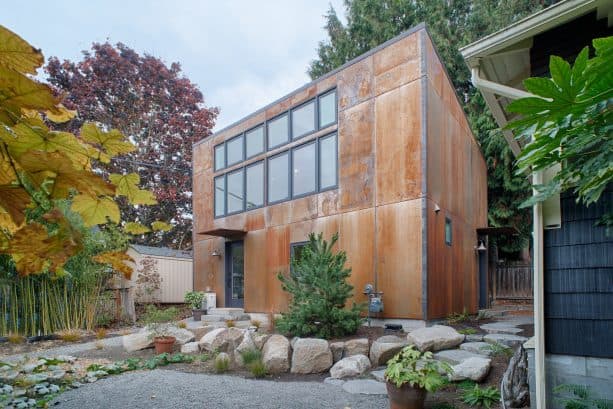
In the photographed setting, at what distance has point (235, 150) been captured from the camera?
11.8 metres

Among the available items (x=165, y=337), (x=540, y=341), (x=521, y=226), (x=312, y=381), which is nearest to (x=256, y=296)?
(x=165, y=337)

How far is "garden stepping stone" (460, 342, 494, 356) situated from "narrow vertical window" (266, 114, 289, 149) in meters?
5.93

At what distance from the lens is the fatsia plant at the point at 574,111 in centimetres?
119

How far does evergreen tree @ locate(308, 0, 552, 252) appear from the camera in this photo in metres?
14.4

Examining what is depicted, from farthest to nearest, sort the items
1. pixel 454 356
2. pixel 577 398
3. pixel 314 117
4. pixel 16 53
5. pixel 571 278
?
pixel 314 117, pixel 454 356, pixel 571 278, pixel 577 398, pixel 16 53

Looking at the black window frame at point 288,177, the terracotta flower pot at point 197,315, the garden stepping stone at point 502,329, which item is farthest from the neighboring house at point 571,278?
the terracotta flower pot at point 197,315

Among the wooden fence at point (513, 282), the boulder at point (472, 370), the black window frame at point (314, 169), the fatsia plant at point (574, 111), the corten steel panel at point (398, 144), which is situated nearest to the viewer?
the fatsia plant at point (574, 111)

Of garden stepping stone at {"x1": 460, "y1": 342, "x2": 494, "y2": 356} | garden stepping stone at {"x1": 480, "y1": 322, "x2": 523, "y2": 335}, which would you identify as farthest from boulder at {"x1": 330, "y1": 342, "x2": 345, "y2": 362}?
garden stepping stone at {"x1": 480, "y1": 322, "x2": 523, "y2": 335}

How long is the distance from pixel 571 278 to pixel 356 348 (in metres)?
3.30

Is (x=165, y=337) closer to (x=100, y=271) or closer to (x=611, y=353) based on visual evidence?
(x=100, y=271)

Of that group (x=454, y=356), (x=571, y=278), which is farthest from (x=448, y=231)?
(x=571, y=278)

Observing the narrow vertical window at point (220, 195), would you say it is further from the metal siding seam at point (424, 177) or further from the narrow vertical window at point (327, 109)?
the metal siding seam at point (424, 177)

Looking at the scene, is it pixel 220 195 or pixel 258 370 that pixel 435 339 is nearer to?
pixel 258 370

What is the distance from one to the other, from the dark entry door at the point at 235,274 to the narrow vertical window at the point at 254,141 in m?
2.26
